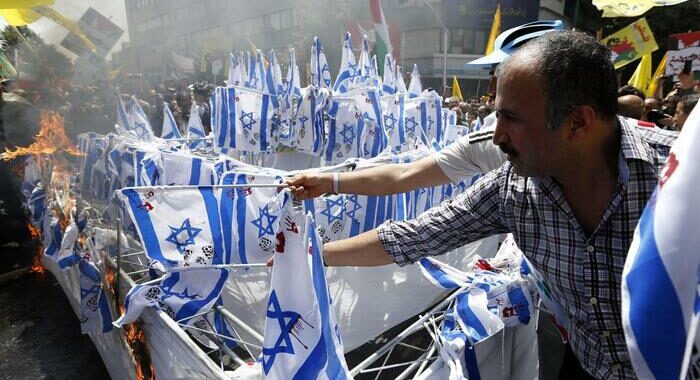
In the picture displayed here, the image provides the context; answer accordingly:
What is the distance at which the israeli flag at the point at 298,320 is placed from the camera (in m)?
1.61

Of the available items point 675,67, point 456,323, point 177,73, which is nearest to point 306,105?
point 456,323

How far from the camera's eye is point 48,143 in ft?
18.2

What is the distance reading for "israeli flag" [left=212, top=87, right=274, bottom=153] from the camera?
6.60 meters

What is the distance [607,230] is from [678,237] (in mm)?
425

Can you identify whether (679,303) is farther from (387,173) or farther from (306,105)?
(306,105)

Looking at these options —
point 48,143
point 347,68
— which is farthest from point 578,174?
point 347,68

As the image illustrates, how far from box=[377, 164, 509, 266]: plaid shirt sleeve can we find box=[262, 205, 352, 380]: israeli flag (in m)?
0.34

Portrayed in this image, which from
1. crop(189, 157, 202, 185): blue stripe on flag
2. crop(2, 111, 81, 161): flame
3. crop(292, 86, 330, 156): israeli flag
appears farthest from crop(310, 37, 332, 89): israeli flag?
crop(189, 157, 202, 185): blue stripe on flag

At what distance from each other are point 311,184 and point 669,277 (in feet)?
5.23

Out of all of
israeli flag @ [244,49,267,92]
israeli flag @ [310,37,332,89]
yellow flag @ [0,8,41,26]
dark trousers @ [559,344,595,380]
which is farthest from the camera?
yellow flag @ [0,8,41,26]

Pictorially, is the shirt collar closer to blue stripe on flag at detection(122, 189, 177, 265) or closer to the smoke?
blue stripe on flag at detection(122, 189, 177, 265)

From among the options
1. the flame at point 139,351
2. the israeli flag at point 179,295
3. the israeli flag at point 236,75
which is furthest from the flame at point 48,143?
the israeli flag at point 179,295

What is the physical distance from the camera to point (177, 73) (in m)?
20.0

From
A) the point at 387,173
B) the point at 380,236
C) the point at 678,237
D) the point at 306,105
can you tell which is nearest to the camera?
the point at 678,237
